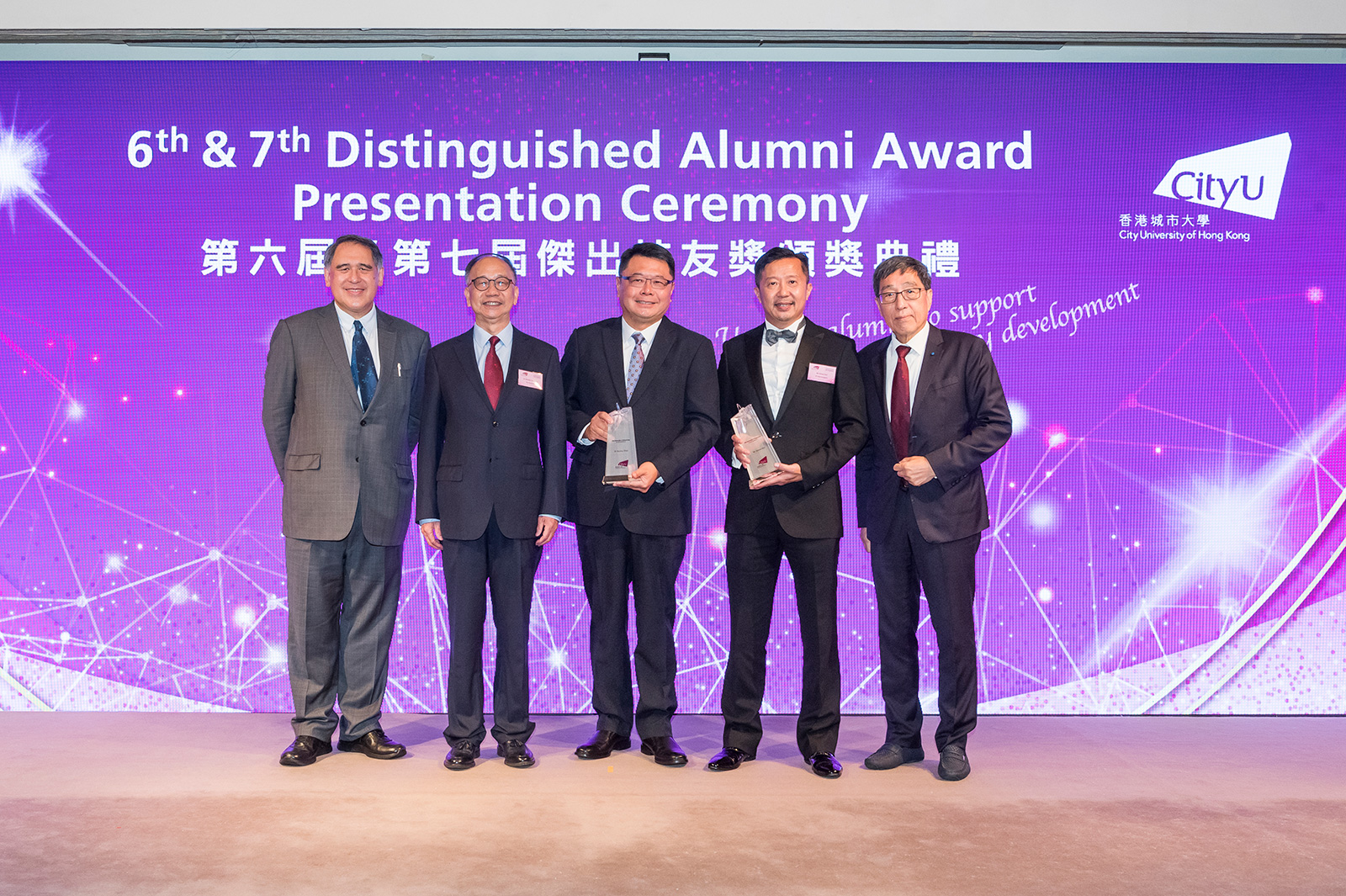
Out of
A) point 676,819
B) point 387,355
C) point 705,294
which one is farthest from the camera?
point 705,294

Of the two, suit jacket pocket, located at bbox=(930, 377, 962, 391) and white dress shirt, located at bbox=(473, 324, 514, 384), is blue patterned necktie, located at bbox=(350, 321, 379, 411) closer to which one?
white dress shirt, located at bbox=(473, 324, 514, 384)

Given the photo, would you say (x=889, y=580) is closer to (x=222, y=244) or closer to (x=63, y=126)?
(x=222, y=244)

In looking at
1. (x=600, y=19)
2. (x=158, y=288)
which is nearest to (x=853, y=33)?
(x=600, y=19)

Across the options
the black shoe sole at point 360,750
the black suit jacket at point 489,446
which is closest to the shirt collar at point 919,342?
the black suit jacket at point 489,446

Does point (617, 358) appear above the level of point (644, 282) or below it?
below

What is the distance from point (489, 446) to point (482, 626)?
0.62 meters

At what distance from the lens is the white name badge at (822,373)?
3354 mm

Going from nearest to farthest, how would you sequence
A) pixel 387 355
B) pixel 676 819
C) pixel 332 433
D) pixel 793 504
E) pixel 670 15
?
pixel 676 819, pixel 793 504, pixel 332 433, pixel 387 355, pixel 670 15

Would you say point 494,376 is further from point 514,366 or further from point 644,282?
point 644,282

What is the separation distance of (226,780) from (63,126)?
2.92m

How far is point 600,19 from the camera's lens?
408 centimetres

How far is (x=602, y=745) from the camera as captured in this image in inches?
135

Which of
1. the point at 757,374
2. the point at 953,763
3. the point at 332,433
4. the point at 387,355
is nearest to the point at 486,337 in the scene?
the point at 387,355

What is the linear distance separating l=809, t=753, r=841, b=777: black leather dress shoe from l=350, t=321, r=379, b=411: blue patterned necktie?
194cm
